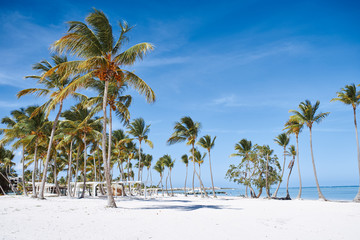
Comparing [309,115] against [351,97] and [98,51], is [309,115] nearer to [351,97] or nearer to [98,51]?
[351,97]

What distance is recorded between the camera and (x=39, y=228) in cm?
700

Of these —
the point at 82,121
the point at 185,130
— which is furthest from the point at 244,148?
the point at 82,121

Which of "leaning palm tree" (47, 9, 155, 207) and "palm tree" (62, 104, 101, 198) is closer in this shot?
"leaning palm tree" (47, 9, 155, 207)

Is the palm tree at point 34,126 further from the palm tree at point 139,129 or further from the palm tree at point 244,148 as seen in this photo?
the palm tree at point 244,148

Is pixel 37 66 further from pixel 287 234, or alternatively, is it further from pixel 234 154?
pixel 234 154

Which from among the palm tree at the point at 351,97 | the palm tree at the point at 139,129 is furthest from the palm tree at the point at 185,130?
the palm tree at the point at 351,97

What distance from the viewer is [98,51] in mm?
13117

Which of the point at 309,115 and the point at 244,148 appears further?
the point at 244,148

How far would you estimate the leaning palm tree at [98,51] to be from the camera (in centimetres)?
1223

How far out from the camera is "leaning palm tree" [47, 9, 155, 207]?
40.1 feet

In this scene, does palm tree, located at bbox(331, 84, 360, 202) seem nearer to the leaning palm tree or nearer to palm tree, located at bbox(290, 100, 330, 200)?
palm tree, located at bbox(290, 100, 330, 200)

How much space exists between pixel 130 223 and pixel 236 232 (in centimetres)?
375

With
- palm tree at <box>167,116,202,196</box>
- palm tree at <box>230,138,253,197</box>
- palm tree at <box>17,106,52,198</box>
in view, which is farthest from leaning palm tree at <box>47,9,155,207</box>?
palm tree at <box>230,138,253,197</box>

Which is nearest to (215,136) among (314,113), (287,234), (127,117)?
(314,113)
